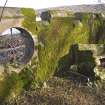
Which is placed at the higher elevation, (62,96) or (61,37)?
(61,37)

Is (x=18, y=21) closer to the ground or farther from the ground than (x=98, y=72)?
farther from the ground

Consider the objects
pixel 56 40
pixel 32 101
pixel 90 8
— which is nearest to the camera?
pixel 32 101

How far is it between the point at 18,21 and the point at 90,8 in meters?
11.4

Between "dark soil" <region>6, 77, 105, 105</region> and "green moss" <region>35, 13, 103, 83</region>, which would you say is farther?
"green moss" <region>35, 13, 103, 83</region>

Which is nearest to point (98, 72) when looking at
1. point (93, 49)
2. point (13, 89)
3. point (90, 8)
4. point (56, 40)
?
point (93, 49)

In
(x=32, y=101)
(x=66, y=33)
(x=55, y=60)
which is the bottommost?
(x=32, y=101)

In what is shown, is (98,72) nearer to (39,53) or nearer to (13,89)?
(39,53)

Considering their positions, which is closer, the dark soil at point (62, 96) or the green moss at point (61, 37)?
the dark soil at point (62, 96)

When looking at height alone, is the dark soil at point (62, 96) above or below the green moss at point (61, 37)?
below

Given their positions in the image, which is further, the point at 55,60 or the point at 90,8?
the point at 90,8

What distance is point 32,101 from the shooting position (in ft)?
22.4

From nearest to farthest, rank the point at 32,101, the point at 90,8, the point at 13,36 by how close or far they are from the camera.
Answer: the point at 32,101 < the point at 13,36 < the point at 90,8

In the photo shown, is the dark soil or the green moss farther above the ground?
the green moss

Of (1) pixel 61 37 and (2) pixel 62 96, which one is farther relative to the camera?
(1) pixel 61 37
